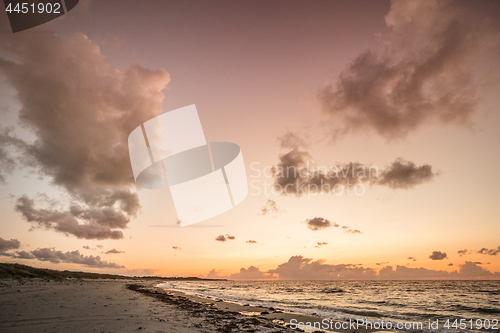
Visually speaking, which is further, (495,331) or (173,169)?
(173,169)

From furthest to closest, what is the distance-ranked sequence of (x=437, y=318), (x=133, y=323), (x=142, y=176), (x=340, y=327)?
(x=437, y=318), (x=142, y=176), (x=340, y=327), (x=133, y=323)

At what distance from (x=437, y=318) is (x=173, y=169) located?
2453 centimetres

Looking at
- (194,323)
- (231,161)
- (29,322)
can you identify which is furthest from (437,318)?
(29,322)

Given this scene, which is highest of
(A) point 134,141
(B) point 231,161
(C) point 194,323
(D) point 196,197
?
(A) point 134,141

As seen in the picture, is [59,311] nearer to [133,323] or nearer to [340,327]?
[133,323]

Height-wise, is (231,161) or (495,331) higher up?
(231,161)

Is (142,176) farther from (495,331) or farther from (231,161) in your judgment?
(495,331)

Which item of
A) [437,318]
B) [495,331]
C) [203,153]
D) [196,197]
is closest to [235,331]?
[196,197]

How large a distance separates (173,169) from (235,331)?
10445 millimetres

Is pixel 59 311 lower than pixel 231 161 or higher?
lower

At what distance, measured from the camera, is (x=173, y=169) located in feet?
53.6

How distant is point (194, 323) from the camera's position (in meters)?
11.8

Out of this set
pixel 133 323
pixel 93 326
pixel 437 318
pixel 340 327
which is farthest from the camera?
pixel 437 318

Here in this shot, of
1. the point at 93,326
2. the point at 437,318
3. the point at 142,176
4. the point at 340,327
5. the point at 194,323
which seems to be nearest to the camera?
the point at 93,326
